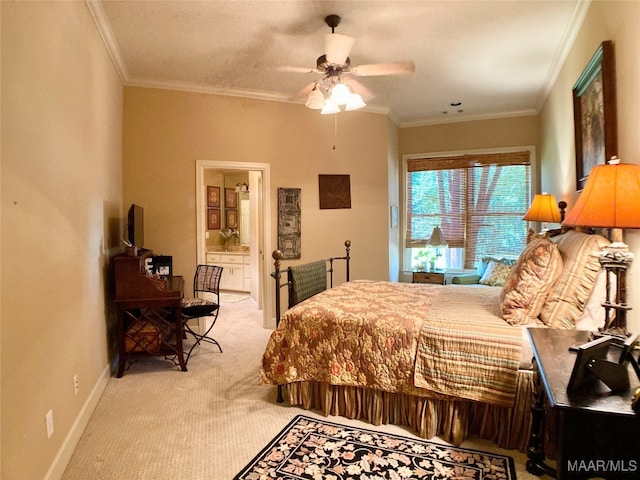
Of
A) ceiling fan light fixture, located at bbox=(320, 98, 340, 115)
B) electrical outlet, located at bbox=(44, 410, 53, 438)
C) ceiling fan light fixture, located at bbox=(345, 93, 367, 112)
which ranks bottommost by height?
electrical outlet, located at bbox=(44, 410, 53, 438)

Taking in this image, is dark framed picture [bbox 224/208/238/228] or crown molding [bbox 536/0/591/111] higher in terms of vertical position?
crown molding [bbox 536/0/591/111]

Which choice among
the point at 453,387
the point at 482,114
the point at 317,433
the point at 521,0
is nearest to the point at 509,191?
the point at 482,114

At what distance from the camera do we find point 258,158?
4.75 metres

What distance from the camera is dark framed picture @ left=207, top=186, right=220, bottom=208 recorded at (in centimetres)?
775

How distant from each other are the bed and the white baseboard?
1.16m

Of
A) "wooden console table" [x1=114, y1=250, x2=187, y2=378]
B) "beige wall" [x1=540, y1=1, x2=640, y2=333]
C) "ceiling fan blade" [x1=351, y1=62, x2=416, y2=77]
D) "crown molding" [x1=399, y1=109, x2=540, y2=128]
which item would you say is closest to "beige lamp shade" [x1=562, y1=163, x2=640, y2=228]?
"beige wall" [x1=540, y1=1, x2=640, y2=333]

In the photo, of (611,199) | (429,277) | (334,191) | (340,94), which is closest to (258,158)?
(334,191)

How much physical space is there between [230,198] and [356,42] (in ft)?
17.5

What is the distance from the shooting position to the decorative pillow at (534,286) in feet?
7.37

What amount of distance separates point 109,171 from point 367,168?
3.11 m

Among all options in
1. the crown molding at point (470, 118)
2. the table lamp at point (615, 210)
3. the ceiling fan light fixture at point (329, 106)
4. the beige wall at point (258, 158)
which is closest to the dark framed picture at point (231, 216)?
the beige wall at point (258, 158)

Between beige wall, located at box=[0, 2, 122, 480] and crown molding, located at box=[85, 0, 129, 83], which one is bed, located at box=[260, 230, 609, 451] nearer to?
beige wall, located at box=[0, 2, 122, 480]

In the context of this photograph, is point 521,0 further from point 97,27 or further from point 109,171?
point 109,171

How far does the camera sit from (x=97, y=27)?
3.03 metres
